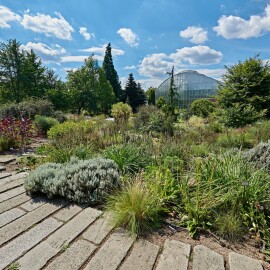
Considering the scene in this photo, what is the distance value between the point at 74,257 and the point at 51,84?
1019 inches

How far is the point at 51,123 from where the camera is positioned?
9242mm

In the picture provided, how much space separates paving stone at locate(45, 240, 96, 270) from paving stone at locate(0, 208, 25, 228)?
884 mm

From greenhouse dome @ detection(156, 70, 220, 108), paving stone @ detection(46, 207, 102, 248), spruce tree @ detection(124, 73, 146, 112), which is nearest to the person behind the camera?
paving stone @ detection(46, 207, 102, 248)

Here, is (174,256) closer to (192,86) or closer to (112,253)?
(112,253)

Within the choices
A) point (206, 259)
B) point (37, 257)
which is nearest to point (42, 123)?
point (37, 257)

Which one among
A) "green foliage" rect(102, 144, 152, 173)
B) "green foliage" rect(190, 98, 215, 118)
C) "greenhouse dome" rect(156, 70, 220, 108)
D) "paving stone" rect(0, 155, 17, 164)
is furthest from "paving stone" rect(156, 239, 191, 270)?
"greenhouse dome" rect(156, 70, 220, 108)

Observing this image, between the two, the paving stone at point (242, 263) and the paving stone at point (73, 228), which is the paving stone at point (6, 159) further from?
the paving stone at point (242, 263)

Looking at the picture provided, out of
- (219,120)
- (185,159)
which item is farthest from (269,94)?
(185,159)

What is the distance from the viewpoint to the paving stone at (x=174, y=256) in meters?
1.69

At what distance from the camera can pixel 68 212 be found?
2436 mm

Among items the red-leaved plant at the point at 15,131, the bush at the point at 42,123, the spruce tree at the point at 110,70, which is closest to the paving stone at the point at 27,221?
the red-leaved plant at the point at 15,131

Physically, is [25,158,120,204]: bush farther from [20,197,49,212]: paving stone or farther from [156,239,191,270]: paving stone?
[156,239,191,270]: paving stone

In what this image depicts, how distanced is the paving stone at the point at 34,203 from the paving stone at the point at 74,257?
938 millimetres

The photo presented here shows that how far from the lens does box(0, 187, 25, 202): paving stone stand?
2.74 metres
